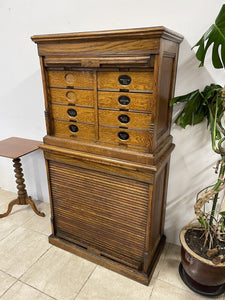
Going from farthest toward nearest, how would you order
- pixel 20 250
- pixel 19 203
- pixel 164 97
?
pixel 19 203 < pixel 20 250 < pixel 164 97

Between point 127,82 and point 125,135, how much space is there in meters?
0.33

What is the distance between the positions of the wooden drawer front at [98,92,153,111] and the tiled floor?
129 centimetres

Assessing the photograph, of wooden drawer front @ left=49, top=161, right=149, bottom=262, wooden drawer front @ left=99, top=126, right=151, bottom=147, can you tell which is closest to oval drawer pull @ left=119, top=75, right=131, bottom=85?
wooden drawer front @ left=99, top=126, right=151, bottom=147

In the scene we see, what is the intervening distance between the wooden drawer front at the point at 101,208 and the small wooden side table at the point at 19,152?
0.49 m

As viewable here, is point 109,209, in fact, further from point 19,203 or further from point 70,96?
point 19,203

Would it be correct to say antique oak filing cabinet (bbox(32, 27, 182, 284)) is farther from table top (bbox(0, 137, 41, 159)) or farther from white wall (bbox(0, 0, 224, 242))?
table top (bbox(0, 137, 41, 159))

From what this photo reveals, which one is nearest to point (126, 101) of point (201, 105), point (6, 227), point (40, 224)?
point (201, 105)

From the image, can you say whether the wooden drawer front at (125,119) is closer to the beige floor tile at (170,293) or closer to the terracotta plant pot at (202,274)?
the terracotta plant pot at (202,274)

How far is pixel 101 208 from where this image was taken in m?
1.72

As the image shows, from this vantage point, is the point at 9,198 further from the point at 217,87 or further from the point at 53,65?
the point at 217,87

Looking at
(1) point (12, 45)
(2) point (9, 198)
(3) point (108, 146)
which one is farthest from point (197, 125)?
(2) point (9, 198)

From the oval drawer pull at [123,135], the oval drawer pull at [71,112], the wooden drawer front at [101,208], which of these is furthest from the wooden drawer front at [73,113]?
the wooden drawer front at [101,208]

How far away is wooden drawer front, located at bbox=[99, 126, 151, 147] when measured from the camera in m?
1.43

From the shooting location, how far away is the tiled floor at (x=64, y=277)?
1.64 meters
